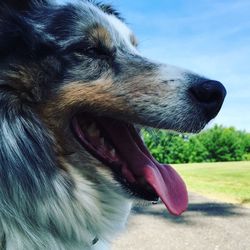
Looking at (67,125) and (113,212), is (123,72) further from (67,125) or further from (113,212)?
(113,212)

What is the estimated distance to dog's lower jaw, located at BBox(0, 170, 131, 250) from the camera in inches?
112

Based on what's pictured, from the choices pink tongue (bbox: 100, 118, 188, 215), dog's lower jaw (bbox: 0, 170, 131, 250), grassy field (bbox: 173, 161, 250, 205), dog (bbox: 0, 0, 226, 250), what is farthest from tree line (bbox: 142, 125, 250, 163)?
dog's lower jaw (bbox: 0, 170, 131, 250)

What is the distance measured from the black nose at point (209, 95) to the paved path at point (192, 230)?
3944mm

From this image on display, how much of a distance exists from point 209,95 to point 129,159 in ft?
2.15

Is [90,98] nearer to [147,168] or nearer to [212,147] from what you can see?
[147,168]

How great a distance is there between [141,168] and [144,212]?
319 inches

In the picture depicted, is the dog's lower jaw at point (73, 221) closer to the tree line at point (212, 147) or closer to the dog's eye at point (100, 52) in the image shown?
the dog's eye at point (100, 52)

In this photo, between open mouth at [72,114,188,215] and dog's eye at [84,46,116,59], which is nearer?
open mouth at [72,114,188,215]

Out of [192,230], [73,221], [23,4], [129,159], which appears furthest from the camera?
[192,230]

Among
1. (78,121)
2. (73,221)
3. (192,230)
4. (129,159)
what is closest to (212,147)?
(192,230)

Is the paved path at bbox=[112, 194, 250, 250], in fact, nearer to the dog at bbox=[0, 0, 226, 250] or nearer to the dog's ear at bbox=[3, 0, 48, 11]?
the dog at bbox=[0, 0, 226, 250]

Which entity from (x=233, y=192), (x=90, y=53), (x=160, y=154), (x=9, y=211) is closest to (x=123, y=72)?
(x=90, y=53)

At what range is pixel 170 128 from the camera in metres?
3.31

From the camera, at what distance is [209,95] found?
3.17m
